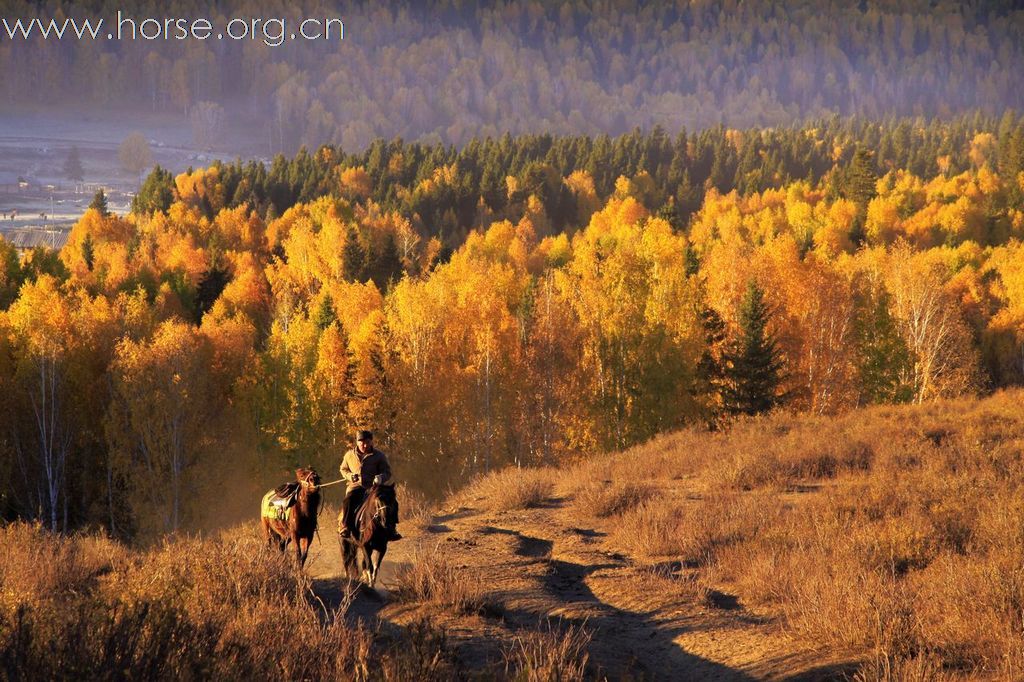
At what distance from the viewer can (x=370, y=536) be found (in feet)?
38.9

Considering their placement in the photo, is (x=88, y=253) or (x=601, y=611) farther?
(x=88, y=253)

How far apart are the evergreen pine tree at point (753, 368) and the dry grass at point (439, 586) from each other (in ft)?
106

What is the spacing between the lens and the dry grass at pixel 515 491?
18172 mm

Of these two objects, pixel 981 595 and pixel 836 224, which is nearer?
pixel 981 595

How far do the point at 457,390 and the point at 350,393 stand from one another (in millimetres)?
6043

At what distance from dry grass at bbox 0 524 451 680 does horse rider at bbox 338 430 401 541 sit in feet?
8.38

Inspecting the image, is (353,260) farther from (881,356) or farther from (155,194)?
(155,194)

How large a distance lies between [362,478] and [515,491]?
6.50m

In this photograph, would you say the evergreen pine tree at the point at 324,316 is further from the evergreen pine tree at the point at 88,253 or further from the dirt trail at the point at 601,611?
the evergreen pine tree at the point at 88,253

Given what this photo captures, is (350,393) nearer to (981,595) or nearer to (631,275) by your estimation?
(631,275)

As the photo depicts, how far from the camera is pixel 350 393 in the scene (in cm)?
4703

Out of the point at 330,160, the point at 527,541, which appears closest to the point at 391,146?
the point at 330,160

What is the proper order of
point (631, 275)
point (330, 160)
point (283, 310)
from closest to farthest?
1. point (631, 275)
2. point (283, 310)
3. point (330, 160)

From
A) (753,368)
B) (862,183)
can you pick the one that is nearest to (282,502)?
(753,368)
